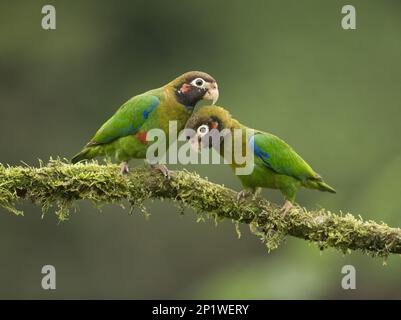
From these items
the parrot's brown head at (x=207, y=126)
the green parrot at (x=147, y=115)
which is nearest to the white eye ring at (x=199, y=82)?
the green parrot at (x=147, y=115)

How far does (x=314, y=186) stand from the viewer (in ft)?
24.6

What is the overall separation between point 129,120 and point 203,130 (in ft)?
1.98

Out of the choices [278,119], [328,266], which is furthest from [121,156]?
[278,119]

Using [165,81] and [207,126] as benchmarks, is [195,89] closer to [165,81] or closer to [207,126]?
[207,126]

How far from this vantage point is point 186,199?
6.69 m

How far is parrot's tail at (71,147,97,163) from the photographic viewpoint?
729 centimetres

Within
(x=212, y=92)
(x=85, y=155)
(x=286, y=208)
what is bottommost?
(x=286, y=208)

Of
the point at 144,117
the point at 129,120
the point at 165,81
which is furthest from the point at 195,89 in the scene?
the point at 165,81

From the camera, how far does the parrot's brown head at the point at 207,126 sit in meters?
7.04

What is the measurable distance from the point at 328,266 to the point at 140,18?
8.13 meters

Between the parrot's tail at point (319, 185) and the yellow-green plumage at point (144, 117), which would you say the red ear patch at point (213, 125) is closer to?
the yellow-green plumage at point (144, 117)

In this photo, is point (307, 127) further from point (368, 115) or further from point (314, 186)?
point (314, 186)

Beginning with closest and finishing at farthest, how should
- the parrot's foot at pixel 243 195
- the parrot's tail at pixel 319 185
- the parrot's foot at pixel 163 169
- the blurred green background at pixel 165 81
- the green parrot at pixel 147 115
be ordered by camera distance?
the parrot's foot at pixel 163 169 → the parrot's foot at pixel 243 195 → the green parrot at pixel 147 115 → the parrot's tail at pixel 319 185 → the blurred green background at pixel 165 81
